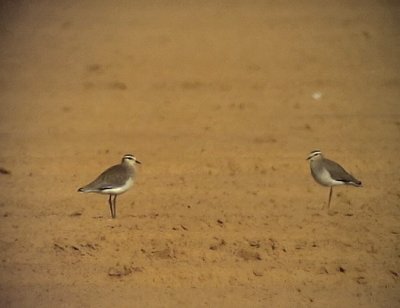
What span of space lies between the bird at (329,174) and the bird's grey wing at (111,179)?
555 mm

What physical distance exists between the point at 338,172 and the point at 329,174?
0.03 metres

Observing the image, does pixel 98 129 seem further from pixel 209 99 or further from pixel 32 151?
pixel 209 99

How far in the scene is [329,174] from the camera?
139 cm

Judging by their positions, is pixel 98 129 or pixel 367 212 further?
pixel 98 129

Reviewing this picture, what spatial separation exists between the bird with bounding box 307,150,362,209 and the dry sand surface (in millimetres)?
29

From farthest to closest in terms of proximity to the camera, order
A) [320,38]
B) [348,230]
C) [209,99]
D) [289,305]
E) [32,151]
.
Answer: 1. [320,38]
2. [209,99]
3. [32,151]
4. [348,230]
5. [289,305]

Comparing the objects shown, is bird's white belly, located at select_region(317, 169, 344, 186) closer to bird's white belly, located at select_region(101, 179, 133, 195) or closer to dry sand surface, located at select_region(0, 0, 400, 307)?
dry sand surface, located at select_region(0, 0, 400, 307)

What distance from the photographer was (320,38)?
171 cm

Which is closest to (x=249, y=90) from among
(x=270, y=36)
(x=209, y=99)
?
(x=209, y=99)

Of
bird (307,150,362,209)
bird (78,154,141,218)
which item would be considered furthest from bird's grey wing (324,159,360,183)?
bird (78,154,141,218)

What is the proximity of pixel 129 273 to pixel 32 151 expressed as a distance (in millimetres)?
507

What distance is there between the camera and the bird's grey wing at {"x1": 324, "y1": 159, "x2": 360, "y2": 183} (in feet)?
4.53

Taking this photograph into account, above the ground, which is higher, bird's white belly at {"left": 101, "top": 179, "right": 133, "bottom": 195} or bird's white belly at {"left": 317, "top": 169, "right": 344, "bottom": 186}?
bird's white belly at {"left": 317, "top": 169, "right": 344, "bottom": 186}

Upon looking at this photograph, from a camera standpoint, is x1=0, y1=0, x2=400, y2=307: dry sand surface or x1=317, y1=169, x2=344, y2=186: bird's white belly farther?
x1=317, y1=169, x2=344, y2=186: bird's white belly
